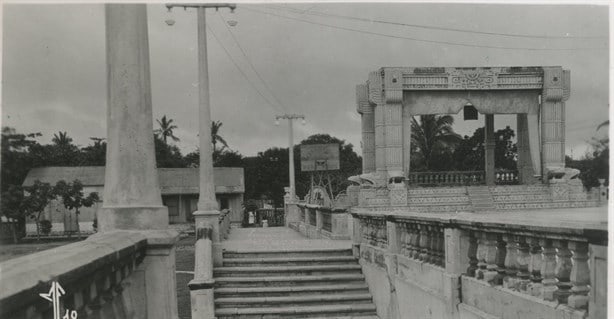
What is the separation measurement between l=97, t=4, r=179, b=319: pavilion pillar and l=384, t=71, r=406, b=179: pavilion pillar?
18906mm

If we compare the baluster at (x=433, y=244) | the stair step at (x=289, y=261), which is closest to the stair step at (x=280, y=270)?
the stair step at (x=289, y=261)

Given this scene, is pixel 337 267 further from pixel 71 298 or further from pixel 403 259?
pixel 71 298

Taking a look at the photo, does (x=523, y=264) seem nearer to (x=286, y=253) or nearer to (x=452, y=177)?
(x=286, y=253)

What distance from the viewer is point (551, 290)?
471 cm

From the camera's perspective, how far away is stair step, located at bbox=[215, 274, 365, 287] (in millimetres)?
11617

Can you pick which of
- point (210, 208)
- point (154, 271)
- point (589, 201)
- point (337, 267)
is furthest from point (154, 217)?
point (589, 201)

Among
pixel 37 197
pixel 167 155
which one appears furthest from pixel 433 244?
pixel 167 155

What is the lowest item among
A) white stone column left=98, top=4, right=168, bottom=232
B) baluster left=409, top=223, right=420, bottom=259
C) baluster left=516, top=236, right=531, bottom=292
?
baluster left=409, top=223, right=420, bottom=259

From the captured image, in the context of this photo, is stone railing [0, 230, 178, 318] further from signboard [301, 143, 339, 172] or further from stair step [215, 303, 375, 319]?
signboard [301, 143, 339, 172]

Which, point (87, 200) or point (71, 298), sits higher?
point (71, 298)

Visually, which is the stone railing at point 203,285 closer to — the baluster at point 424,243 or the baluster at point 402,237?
the baluster at point 402,237

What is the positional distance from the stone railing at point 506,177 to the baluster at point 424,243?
2008cm

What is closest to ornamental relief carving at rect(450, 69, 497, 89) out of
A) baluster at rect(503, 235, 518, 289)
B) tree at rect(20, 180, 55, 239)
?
baluster at rect(503, 235, 518, 289)

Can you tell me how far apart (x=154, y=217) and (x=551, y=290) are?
328 centimetres
